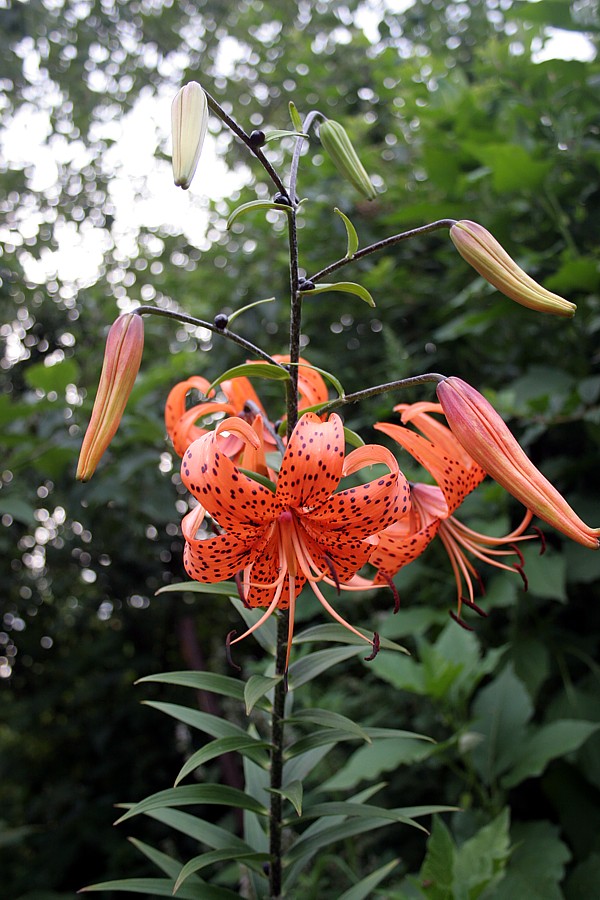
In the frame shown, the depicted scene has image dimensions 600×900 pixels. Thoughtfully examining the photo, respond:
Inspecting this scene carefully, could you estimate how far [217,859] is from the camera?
2.07 feet

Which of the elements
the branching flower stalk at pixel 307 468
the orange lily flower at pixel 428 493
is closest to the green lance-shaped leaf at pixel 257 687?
the branching flower stalk at pixel 307 468

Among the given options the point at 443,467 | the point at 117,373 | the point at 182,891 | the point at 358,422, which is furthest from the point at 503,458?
the point at 358,422

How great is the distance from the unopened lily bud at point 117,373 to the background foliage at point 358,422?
23.2 inches

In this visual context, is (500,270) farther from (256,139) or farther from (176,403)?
(176,403)

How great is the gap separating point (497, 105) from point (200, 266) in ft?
4.17

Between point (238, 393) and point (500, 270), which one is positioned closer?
point (500, 270)

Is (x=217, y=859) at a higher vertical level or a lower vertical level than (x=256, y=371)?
lower

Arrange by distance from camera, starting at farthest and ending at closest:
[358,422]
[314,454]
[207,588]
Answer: [358,422]
[207,588]
[314,454]

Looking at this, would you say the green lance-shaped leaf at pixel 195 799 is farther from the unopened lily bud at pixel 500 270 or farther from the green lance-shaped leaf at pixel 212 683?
the unopened lily bud at pixel 500 270

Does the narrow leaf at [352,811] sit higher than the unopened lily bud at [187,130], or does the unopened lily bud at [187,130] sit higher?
the unopened lily bud at [187,130]

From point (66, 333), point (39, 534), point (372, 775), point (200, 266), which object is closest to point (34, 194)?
point (200, 266)

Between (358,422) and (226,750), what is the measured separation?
0.94m

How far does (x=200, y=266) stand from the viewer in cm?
263

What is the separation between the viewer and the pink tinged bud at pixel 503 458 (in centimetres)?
54
